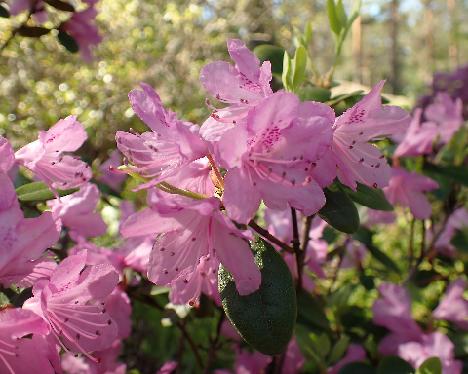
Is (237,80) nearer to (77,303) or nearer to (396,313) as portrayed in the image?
(77,303)

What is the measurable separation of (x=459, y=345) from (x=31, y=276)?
3.58 feet

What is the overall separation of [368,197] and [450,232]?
944 mm

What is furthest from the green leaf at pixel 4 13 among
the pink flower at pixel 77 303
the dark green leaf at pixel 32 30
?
the pink flower at pixel 77 303

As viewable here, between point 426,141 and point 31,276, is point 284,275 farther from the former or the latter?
point 426,141

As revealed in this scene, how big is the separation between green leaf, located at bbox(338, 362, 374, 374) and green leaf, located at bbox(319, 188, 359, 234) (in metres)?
0.46

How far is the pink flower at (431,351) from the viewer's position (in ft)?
3.97

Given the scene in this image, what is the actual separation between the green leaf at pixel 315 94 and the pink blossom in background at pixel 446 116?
61cm

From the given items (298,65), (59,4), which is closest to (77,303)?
(298,65)

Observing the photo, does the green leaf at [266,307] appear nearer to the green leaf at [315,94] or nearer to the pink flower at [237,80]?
the pink flower at [237,80]

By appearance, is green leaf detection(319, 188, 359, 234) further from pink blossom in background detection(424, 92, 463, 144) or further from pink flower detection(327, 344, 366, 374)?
pink blossom in background detection(424, 92, 463, 144)

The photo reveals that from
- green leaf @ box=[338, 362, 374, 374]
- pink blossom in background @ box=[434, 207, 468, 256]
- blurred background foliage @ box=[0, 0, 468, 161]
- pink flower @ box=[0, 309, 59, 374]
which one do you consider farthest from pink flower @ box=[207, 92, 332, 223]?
blurred background foliage @ box=[0, 0, 468, 161]

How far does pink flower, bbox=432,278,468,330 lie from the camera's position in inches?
58.7

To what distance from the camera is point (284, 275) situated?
0.81 metres

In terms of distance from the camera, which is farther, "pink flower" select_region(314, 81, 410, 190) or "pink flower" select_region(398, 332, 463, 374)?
"pink flower" select_region(398, 332, 463, 374)
